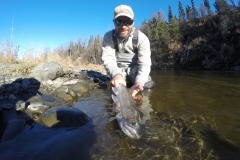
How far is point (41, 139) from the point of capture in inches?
109

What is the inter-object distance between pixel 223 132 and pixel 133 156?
1674mm

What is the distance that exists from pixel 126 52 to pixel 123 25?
106 centimetres

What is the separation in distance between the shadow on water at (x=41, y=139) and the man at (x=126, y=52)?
115 centimetres

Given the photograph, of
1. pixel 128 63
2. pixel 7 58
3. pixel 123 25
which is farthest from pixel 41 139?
pixel 7 58

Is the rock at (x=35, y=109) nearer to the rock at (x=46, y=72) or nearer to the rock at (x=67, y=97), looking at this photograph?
the rock at (x=67, y=97)

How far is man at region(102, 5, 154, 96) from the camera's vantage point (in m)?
3.62

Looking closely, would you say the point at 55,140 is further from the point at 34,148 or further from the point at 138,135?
the point at 138,135

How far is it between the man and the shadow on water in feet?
3.78

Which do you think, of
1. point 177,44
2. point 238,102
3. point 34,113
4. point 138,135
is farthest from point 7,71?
point 177,44

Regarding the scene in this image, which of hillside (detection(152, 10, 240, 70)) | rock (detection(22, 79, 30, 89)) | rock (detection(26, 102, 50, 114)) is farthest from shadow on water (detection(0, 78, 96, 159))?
hillside (detection(152, 10, 240, 70))

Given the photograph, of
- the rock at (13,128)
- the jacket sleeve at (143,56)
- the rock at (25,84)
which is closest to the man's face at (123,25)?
the jacket sleeve at (143,56)

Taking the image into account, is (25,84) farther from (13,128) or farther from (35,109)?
(13,128)

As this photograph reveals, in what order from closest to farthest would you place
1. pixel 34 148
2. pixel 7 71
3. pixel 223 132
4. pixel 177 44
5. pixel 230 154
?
pixel 230 154
pixel 34 148
pixel 223 132
pixel 7 71
pixel 177 44

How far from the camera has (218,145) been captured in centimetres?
253
